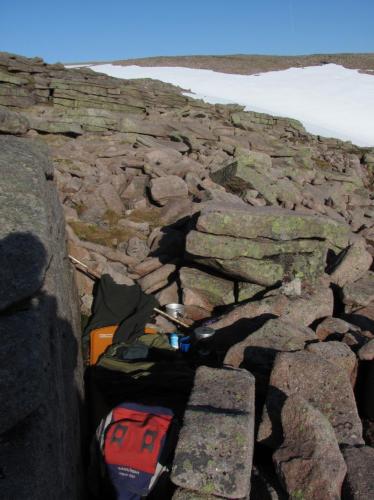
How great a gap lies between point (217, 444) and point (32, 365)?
150 centimetres

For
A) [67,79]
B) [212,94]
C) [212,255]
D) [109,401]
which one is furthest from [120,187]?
[212,94]

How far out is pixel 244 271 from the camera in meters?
7.33

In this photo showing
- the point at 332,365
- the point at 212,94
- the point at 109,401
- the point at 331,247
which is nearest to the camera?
the point at 332,365

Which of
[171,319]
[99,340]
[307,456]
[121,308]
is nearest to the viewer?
[307,456]

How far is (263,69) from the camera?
50812mm

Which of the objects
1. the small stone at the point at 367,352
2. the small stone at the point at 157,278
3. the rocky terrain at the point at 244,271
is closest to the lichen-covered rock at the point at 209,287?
the rocky terrain at the point at 244,271

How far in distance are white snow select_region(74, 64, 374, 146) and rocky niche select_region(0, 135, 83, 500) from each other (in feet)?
99.3

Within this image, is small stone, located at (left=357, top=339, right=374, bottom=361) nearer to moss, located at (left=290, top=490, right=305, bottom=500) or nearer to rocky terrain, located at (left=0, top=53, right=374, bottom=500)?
rocky terrain, located at (left=0, top=53, right=374, bottom=500)

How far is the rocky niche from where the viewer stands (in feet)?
8.09

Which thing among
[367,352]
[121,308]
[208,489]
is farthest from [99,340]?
[367,352]

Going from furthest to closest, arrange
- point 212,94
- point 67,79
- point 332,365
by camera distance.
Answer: point 212,94
point 67,79
point 332,365

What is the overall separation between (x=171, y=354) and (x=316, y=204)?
29.6 ft

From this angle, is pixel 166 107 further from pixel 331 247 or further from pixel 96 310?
pixel 96 310

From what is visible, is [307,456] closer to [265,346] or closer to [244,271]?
[265,346]
